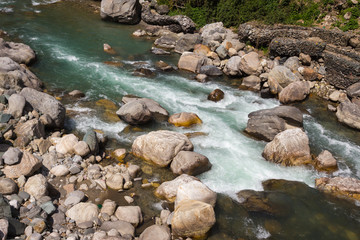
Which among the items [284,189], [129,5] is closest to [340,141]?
[284,189]

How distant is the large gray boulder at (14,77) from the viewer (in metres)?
13.3

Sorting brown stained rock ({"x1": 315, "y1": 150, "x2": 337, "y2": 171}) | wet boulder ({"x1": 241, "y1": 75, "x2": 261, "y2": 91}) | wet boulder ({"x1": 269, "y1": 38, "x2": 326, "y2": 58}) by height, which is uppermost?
wet boulder ({"x1": 269, "y1": 38, "x2": 326, "y2": 58})

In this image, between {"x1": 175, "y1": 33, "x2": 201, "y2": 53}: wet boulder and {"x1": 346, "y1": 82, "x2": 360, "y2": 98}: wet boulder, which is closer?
{"x1": 346, "y1": 82, "x2": 360, "y2": 98}: wet boulder

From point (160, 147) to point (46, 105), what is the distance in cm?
510

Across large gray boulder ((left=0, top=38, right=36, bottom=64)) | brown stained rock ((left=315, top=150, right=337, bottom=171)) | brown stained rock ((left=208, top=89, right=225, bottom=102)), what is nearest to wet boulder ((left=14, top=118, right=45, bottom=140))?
large gray boulder ((left=0, top=38, right=36, bottom=64))

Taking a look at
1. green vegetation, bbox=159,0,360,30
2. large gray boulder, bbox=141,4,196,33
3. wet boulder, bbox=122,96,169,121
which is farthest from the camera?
large gray boulder, bbox=141,4,196,33

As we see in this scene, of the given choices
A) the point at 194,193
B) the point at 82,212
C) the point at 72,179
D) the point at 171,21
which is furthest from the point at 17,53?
the point at 194,193

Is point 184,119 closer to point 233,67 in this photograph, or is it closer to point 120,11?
point 233,67

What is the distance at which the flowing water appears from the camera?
9633 mm

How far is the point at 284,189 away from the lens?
1072 centimetres

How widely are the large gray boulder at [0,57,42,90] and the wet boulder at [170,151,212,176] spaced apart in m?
8.32

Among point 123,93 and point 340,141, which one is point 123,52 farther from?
point 340,141

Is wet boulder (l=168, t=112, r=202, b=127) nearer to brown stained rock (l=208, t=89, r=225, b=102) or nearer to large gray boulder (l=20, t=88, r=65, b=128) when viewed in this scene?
brown stained rock (l=208, t=89, r=225, b=102)

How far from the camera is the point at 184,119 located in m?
13.8
